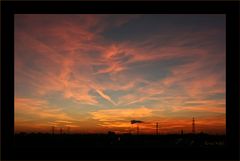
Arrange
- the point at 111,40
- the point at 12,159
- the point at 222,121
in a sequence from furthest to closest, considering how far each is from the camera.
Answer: the point at 111,40, the point at 222,121, the point at 12,159

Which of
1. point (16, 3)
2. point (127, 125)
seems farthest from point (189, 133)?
point (16, 3)

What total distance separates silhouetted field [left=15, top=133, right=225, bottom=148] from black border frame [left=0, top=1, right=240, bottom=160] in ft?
0.18

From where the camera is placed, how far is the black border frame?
6.86 feet

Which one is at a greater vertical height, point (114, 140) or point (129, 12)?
point (129, 12)

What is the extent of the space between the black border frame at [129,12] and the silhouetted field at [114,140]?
0.06 metres

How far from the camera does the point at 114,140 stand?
2.24m

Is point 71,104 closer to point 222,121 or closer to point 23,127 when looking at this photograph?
point 23,127

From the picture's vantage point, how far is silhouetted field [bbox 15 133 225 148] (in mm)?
2146

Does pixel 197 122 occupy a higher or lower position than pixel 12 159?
higher

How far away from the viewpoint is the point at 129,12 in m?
2.15

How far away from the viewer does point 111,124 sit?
244 centimetres

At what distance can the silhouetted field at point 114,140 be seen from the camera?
215 cm

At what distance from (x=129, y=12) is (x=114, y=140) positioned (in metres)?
0.97

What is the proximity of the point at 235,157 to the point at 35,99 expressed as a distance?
61.6 inches
